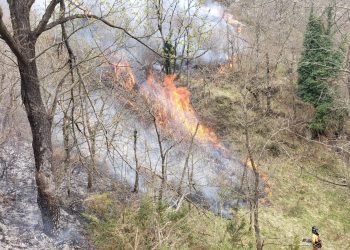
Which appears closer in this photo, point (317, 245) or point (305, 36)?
point (317, 245)

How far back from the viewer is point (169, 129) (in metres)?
23.4

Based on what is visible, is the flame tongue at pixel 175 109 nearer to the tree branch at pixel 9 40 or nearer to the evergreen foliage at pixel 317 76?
the evergreen foliage at pixel 317 76

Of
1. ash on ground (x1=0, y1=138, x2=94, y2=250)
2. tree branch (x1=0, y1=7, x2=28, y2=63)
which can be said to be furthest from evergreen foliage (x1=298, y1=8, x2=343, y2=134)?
tree branch (x1=0, y1=7, x2=28, y2=63)

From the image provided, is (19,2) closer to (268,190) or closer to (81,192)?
(81,192)

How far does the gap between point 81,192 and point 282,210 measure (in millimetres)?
11218

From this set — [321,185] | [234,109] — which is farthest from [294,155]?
[234,109]

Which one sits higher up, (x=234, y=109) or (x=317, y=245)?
(x=234, y=109)

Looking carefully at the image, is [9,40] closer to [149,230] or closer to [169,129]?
[149,230]

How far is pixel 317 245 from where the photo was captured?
1636cm

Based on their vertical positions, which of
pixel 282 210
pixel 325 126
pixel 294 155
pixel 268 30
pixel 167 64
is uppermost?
pixel 268 30

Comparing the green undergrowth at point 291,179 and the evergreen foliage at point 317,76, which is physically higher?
the evergreen foliage at point 317,76

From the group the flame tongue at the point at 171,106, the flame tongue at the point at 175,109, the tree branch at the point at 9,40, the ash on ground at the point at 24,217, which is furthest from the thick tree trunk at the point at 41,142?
the flame tongue at the point at 175,109

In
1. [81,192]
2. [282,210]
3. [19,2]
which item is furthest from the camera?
[282,210]

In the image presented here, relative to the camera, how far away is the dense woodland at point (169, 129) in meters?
10.1
